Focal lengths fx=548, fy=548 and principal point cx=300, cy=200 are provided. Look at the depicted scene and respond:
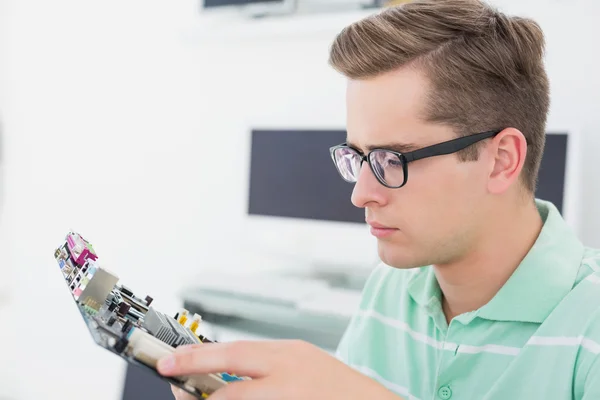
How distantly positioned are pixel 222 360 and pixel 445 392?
1.52ft

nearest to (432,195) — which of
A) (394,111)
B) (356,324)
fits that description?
(394,111)

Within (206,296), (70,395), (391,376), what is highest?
(391,376)

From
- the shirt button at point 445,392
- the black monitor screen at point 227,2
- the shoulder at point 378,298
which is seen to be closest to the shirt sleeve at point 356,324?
the shoulder at point 378,298

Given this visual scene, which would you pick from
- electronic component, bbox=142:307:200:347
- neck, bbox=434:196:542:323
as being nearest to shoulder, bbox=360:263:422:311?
neck, bbox=434:196:542:323

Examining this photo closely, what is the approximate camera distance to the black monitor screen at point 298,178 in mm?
1860

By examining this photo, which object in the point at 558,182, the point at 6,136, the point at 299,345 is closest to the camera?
the point at 299,345

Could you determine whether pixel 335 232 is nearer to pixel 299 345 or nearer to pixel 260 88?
pixel 260 88

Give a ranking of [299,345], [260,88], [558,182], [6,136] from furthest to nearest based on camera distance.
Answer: [6,136], [260,88], [558,182], [299,345]

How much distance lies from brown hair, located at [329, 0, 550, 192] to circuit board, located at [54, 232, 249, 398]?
490 millimetres

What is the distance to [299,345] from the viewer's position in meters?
0.52

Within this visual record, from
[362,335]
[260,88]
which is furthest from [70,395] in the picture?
[362,335]

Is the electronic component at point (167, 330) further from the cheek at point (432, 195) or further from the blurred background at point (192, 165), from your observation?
the blurred background at point (192, 165)

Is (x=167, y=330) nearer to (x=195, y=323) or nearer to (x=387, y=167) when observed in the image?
(x=195, y=323)

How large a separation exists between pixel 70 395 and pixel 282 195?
5.24 ft
